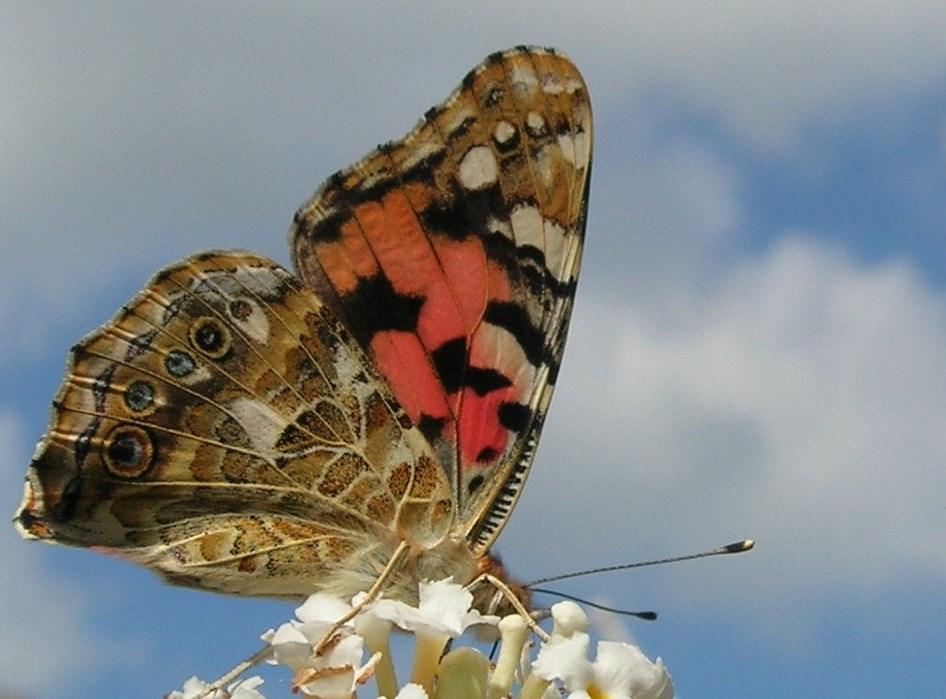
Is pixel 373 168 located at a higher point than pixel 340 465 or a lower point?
higher

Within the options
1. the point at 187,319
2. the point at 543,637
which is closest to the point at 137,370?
the point at 187,319

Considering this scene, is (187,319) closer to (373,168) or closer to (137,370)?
(137,370)

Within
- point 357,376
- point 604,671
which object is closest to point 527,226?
point 357,376

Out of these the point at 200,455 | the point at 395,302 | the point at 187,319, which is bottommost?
the point at 200,455

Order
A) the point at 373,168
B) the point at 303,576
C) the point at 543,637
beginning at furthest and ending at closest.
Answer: the point at 373,168, the point at 303,576, the point at 543,637

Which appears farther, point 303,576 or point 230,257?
point 230,257

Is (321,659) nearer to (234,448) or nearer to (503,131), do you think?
(234,448)

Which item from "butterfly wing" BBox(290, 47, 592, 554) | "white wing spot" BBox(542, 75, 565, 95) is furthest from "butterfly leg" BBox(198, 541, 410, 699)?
"white wing spot" BBox(542, 75, 565, 95)

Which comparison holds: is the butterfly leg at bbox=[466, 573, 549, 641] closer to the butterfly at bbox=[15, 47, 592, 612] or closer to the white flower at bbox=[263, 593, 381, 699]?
the butterfly at bbox=[15, 47, 592, 612]
